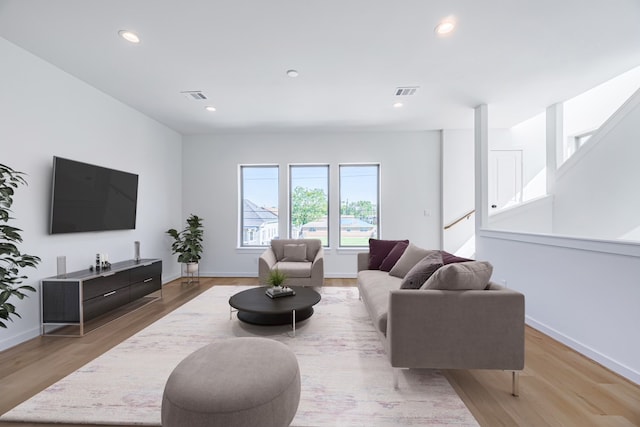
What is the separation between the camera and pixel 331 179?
5.27 metres

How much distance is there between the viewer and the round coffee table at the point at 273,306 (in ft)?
8.39

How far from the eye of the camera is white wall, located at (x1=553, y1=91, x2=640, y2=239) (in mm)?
Result: 3096

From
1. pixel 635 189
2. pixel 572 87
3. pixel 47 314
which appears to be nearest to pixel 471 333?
pixel 635 189

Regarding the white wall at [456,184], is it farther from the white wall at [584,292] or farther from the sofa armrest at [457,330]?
the sofa armrest at [457,330]

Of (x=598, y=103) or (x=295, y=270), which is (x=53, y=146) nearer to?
(x=295, y=270)

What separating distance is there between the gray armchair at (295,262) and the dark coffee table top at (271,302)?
79 cm

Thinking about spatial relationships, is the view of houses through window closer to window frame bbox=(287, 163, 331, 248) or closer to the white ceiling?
window frame bbox=(287, 163, 331, 248)

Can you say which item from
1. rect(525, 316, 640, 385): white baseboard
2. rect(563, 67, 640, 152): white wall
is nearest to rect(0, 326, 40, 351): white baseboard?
rect(525, 316, 640, 385): white baseboard

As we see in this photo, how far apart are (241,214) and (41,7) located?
3837 mm

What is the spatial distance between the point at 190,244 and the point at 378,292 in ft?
12.2

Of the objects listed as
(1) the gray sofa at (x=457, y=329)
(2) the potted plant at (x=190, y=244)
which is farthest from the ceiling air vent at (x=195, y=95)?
(1) the gray sofa at (x=457, y=329)

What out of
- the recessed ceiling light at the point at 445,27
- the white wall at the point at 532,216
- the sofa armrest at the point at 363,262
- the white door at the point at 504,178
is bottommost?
the sofa armrest at the point at 363,262

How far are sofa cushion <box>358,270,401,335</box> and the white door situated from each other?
10.1ft

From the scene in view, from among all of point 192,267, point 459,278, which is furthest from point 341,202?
point 459,278
